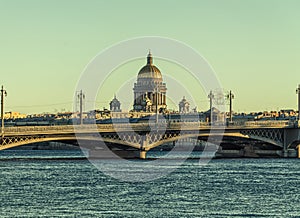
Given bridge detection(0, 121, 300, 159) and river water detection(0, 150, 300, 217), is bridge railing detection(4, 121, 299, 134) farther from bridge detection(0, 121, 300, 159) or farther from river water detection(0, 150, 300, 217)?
river water detection(0, 150, 300, 217)

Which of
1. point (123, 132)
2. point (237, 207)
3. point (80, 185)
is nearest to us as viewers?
point (237, 207)

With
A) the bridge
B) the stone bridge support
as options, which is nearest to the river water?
Result: the bridge

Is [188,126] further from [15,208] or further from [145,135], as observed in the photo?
[15,208]

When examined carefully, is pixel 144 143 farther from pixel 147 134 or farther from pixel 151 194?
pixel 151 194

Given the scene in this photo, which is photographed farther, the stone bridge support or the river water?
the stone bridge support

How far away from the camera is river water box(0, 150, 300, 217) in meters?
56.1

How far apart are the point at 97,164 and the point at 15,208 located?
49140mm

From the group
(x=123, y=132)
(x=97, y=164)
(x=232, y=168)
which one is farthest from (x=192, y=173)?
(x=123, y=132)

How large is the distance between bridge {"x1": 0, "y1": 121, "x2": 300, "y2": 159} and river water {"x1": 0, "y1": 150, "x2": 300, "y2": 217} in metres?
9.39

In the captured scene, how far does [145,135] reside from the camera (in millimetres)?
120938

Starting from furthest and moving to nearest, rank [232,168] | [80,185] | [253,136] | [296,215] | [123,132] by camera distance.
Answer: [253,136] < [123,132] < [232,168] < [80,185] < [296,215]

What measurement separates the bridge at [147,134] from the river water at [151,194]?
9.39 meters

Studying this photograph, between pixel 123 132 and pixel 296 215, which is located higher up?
pixel 123 132

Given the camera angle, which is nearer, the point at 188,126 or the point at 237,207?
the point at 237,207
